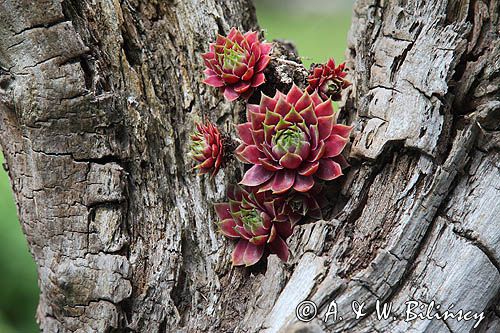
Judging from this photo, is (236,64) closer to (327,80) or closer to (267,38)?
(327,80)

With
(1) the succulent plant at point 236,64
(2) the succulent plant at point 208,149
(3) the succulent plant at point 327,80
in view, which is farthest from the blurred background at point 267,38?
(2) the succulent plant at point 208,149

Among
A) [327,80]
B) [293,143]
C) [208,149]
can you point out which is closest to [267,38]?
[327,80]

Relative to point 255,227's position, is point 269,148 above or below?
above

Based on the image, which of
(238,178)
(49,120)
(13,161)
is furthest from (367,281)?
(13,161)

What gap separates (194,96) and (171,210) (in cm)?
49

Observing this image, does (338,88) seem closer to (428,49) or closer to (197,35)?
(428,49)

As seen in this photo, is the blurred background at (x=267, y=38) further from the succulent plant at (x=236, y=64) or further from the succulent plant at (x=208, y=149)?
the succulent plant at (x=208, y=149)

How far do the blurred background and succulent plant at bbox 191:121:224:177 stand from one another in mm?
578

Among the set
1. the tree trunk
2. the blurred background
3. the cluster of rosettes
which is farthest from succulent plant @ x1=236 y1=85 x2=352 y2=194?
the blurred background

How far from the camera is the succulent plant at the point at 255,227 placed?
2037 mm

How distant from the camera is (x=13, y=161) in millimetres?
2170

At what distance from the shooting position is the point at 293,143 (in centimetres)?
189

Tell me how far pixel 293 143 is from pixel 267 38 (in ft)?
20.2

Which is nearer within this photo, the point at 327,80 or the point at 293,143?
the point at 293,143
